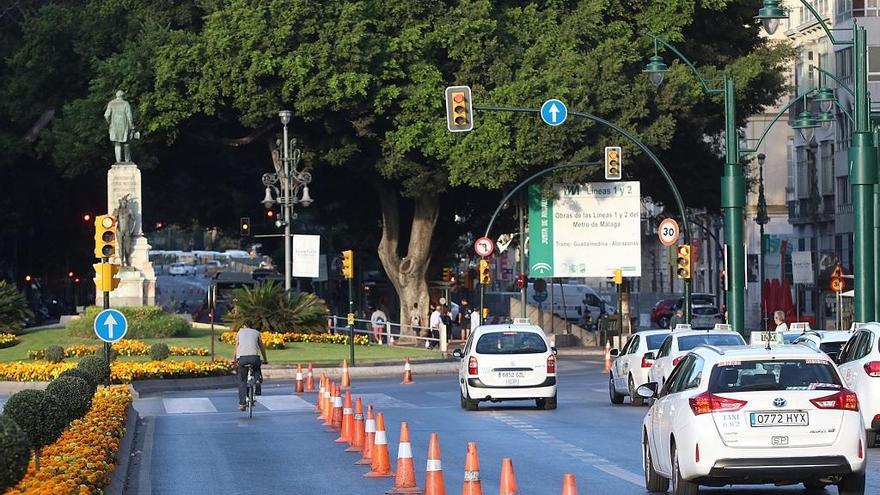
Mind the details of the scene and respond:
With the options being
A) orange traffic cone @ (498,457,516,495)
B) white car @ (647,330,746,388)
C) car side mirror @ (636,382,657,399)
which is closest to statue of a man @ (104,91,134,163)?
white car @ (647,330,746,388)

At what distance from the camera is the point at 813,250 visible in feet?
269

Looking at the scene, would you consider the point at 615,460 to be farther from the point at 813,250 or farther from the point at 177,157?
the point at 813,250

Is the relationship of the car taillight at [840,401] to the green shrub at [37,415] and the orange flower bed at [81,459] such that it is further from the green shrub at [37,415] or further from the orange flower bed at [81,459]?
the green shrub at [37,415]

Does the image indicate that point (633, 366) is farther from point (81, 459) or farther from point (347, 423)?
point (81, 459)

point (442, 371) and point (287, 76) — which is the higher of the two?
point (287, 76)

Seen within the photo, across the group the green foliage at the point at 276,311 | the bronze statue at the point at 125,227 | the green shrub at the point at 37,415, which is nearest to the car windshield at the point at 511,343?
the green shrub at the point at 37,415

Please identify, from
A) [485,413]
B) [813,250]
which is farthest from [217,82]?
[813,250]

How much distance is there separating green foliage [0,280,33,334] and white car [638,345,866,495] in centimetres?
3901

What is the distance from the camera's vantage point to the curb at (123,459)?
51.4 feet

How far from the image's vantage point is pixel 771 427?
1413cm

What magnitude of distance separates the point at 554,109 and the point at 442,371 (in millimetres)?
7669

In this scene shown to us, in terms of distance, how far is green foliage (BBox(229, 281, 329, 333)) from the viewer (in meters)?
52.2

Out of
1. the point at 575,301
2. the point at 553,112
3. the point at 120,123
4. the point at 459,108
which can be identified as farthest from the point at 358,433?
the point at 575,301

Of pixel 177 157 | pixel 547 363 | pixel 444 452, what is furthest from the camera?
pixel 177 157
